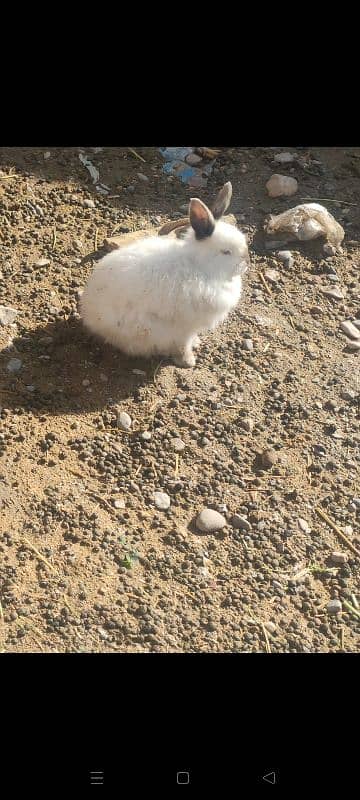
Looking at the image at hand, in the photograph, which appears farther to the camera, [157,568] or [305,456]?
[305,456]

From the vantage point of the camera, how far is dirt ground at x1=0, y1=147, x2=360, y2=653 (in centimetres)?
338

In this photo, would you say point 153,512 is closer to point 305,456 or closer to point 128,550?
point 128,550

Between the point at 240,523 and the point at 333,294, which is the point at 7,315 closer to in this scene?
the point at 240,523

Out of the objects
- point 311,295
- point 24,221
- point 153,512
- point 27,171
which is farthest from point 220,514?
point 27,171

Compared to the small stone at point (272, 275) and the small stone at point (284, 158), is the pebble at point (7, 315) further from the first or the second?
the small stone at point (284, 158)

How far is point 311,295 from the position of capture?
4969 mm

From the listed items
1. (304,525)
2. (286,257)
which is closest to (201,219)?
(286,257)

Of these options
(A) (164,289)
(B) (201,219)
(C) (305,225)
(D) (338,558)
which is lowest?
(D) (338,558)

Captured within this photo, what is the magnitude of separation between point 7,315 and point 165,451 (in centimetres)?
117

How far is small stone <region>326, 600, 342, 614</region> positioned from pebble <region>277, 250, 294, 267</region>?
2318 mm

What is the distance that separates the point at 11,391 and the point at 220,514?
1199mm

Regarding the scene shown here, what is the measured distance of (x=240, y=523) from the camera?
375cm

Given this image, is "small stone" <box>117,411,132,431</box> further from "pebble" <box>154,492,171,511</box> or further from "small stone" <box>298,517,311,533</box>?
"small stone" <box>298,517,311,533</box>

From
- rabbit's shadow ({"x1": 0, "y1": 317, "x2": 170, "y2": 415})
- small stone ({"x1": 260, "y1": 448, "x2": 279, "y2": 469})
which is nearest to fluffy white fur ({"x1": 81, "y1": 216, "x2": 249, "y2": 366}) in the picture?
rabbit's shadow ({"x1": 0, "y1": 317, "x2": 170, "y2": 415})
